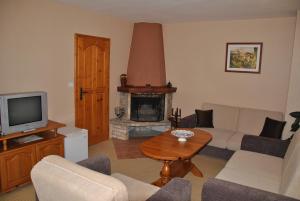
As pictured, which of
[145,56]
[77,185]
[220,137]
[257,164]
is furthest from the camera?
[145,56]

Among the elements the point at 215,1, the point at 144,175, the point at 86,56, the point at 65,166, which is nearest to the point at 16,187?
the point at 144,175

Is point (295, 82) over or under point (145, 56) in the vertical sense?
under

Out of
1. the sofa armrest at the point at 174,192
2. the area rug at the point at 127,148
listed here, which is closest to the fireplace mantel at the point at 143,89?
the area rug at the point at 127,148

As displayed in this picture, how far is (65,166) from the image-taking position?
159 centimetres

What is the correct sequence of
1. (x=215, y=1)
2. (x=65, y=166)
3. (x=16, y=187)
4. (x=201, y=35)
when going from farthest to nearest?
(x=201, y=35), (x=215, y=1), (x=16, y=187), (x=65, y=166)

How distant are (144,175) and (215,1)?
2614 mm

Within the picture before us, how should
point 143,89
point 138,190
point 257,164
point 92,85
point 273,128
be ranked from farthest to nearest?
point 143,89
point 92,85
point 273,128
point 257,164
point 138,190

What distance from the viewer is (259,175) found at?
261 centimetres

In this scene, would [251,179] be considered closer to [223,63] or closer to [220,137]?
[220,137]

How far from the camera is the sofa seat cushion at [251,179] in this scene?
94.0 inches

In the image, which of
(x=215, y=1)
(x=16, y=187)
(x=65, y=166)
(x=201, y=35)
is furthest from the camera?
(x=201, y=35)

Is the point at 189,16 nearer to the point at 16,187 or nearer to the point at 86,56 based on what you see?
the point at 86,56

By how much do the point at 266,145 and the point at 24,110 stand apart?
3148 mm

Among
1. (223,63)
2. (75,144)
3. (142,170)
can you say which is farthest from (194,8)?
(75,144)
